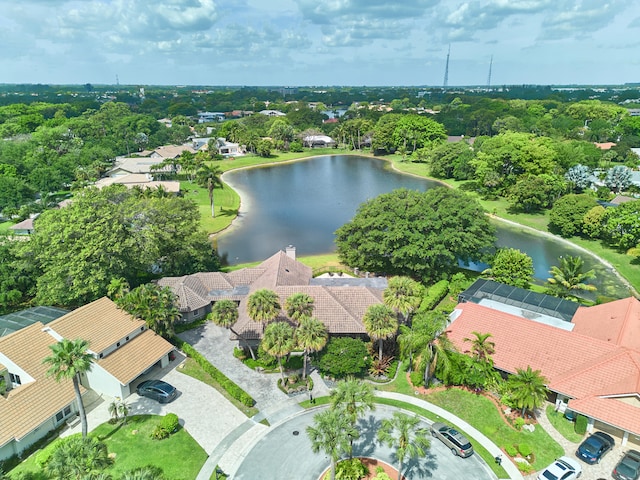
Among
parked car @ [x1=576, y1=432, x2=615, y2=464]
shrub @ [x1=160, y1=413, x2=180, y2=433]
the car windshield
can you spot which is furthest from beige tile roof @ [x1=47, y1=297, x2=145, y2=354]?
the car windshield

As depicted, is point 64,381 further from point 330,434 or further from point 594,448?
point 594,448

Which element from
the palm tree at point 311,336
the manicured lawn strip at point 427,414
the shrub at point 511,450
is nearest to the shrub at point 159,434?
the manicured lawn strip at point 427,414

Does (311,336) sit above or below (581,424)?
above

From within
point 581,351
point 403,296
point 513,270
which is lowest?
point 513,270

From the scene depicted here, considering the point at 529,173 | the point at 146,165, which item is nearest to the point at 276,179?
the point at 146,165

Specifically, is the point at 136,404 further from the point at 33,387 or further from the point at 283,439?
the point at 283,439

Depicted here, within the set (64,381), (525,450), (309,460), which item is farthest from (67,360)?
(525,450)

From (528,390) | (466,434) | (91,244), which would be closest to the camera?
(528,390)
